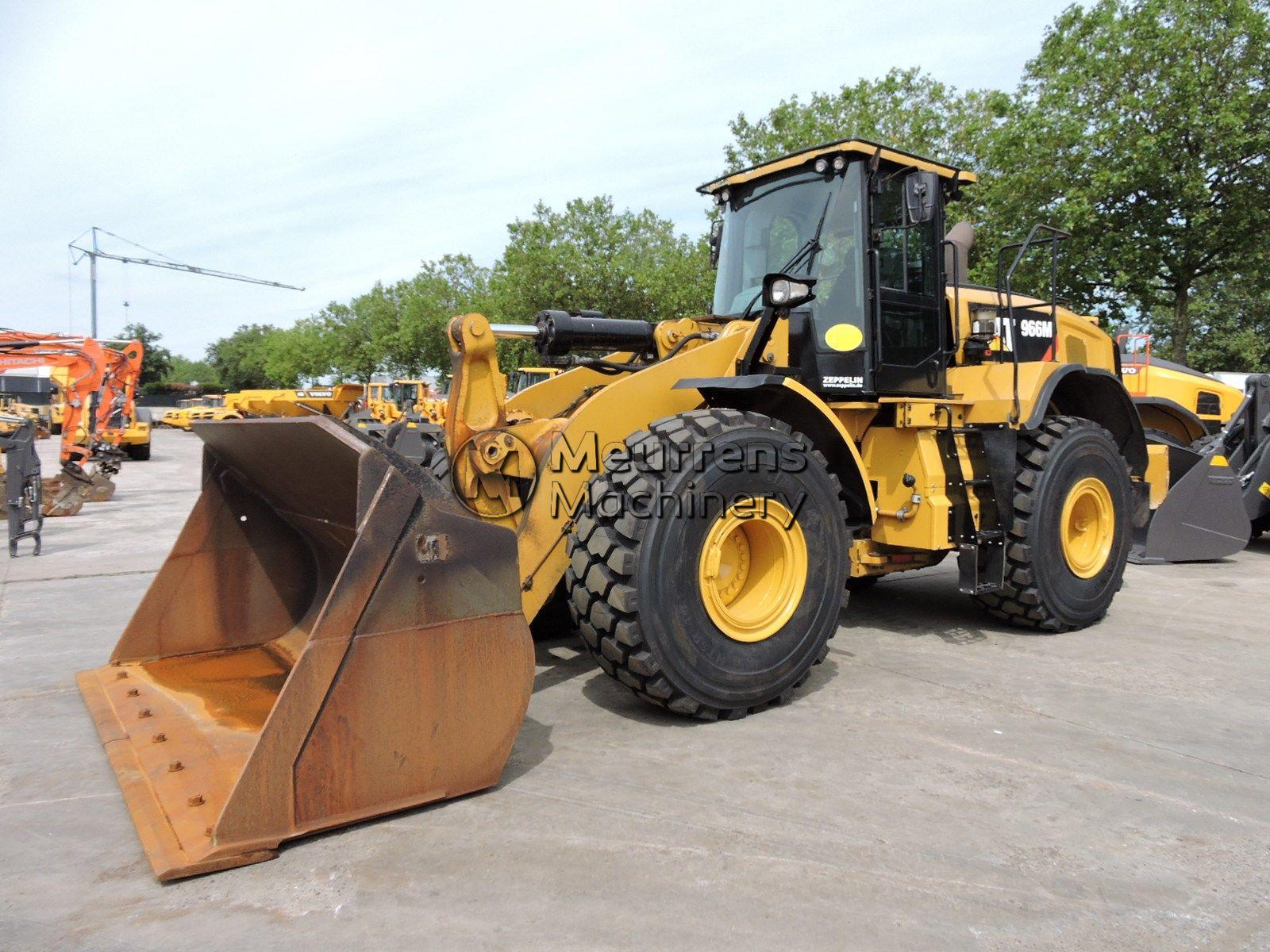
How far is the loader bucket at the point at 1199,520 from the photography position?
8.05 meters

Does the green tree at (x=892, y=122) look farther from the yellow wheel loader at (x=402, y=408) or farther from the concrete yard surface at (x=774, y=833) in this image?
the concrete yard surface at (x=774, y=833)

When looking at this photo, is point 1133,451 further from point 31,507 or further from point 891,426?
point 31,507

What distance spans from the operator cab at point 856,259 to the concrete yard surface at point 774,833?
5.47 feet

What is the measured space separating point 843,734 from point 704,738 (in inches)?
23.7

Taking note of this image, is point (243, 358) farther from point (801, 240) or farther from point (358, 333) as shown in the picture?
point (801, 240)

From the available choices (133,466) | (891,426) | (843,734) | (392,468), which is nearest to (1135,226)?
(891,426)

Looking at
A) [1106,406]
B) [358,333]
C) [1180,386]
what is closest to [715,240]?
[1106,406]

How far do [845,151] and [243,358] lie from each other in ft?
325

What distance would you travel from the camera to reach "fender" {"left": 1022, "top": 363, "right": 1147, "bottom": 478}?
6238mm

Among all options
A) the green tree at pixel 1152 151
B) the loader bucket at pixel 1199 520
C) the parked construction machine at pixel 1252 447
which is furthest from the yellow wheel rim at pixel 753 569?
the green tree at pixel 1152 151

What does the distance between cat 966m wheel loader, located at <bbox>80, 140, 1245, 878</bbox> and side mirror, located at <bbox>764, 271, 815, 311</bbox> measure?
0.03 meters

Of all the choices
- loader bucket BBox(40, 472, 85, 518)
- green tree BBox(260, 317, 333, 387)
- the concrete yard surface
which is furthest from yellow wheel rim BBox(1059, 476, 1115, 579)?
green tree BBox(260, 317, 333, 387)

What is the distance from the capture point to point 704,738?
374 centimetres

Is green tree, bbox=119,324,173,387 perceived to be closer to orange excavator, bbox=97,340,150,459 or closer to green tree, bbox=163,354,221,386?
green tree, bbox=163,354,221,386
